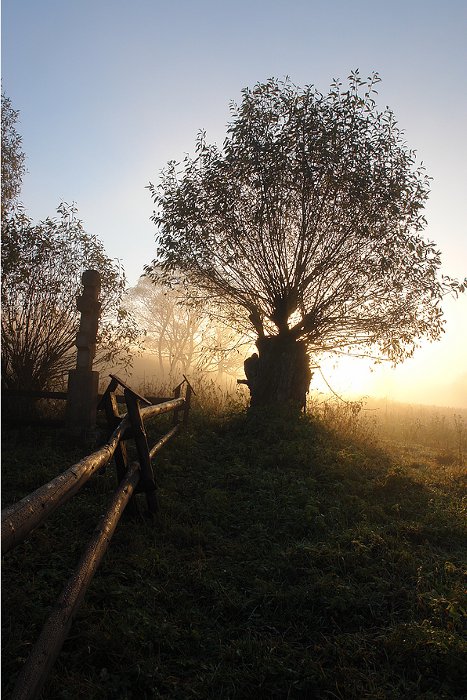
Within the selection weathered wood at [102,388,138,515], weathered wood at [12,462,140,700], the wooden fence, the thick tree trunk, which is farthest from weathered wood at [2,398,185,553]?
the thick tree trunk

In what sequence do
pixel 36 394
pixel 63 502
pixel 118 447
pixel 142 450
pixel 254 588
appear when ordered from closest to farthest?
pixel 63 502 → pixel 254 588 → pixel 118 447 → pixel 142 450 → pixel 36 394

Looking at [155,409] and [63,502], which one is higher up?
[155,409]

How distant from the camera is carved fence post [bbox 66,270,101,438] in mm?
9062

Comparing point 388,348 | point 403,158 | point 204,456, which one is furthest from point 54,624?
point 403,158

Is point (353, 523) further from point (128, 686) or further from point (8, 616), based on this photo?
point (8, 616)

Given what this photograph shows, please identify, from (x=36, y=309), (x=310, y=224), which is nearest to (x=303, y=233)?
(x=310, y=224)

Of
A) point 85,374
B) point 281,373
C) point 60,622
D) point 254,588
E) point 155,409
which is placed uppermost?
point 281,373

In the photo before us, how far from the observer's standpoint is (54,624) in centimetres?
283

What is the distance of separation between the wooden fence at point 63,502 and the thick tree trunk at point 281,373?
708cm

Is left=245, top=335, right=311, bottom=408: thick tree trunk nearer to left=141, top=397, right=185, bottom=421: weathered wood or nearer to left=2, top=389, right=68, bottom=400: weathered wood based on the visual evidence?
left=141, top=397, right=185, bottom=421: weathered wood

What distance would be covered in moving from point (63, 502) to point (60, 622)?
0.75 meters

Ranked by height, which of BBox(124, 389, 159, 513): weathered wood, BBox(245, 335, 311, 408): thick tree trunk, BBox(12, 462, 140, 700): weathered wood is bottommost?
BBox(12, 462, 140, 700): weathered wood

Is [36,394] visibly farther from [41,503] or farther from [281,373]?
[41,503]

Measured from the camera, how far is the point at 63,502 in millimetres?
3027
